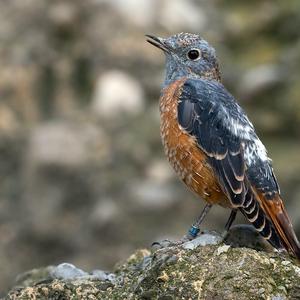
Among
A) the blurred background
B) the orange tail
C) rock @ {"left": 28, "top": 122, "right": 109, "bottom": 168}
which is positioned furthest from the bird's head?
rock @ {"left": 28, "top": 122, "right": 109, "bottom": 168}

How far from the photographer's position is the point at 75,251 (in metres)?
15.5

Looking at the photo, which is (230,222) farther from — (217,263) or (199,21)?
(199,21)

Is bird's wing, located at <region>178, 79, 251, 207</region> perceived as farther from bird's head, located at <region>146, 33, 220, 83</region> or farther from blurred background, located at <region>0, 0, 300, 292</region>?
blurred background, located at <region>0, 0, 300, 292</region>

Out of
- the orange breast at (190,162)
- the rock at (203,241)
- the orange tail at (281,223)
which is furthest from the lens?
the orange breast at (190,162)

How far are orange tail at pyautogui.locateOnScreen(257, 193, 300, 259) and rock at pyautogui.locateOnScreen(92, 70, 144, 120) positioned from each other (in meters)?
9.45

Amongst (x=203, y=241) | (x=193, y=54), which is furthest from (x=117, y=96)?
(x=203, y=241)

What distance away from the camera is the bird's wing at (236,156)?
8031mm

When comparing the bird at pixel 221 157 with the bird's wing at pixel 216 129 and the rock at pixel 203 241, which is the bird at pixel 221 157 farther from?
the rock at pixel 203 241

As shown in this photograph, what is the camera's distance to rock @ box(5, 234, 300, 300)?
272 inches

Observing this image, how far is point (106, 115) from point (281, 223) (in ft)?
31.7

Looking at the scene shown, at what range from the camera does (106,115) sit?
17.5 metres

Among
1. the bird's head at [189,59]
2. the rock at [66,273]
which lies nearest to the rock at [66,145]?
the bird's head at [189,59]

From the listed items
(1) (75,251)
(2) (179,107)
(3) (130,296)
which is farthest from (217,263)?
(1) (75,251)

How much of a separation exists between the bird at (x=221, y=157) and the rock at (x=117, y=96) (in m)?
8.24
